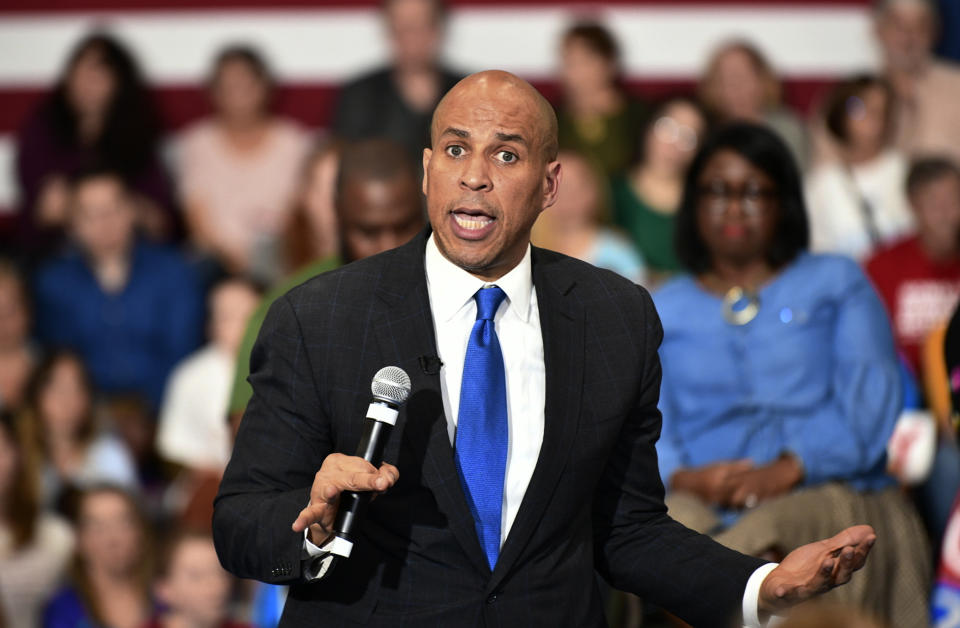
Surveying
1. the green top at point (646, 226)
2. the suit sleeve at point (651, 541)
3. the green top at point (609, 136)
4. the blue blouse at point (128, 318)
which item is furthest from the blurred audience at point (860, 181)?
the suit sleeve at point (651, 541)

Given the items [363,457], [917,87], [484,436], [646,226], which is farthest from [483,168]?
[917,87]

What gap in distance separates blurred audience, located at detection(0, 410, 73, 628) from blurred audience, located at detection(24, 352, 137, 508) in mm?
149

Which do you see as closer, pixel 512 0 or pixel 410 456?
pixel 410 456

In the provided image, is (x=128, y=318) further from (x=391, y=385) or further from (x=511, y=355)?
(x=391, y=385)

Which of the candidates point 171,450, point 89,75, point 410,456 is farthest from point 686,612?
point 89,75

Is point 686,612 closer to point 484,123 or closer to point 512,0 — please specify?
point 484,123

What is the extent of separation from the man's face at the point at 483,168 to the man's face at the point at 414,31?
3635 mm

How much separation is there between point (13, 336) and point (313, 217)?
1276mm

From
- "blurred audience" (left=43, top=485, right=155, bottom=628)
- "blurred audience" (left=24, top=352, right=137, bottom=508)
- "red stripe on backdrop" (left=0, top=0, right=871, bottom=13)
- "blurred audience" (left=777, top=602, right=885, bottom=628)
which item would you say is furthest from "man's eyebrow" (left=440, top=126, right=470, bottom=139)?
"red stripe on backdrop" (left=0, top=0, right=871, bottom=13)

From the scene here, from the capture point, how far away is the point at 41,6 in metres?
6.43

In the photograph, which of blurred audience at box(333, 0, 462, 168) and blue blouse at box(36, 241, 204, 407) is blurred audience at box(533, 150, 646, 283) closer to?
blurred audience at box(333, 0, 462, 168)

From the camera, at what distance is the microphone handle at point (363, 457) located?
1.95 metres

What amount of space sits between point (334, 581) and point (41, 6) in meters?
4.88

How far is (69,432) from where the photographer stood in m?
4.96
